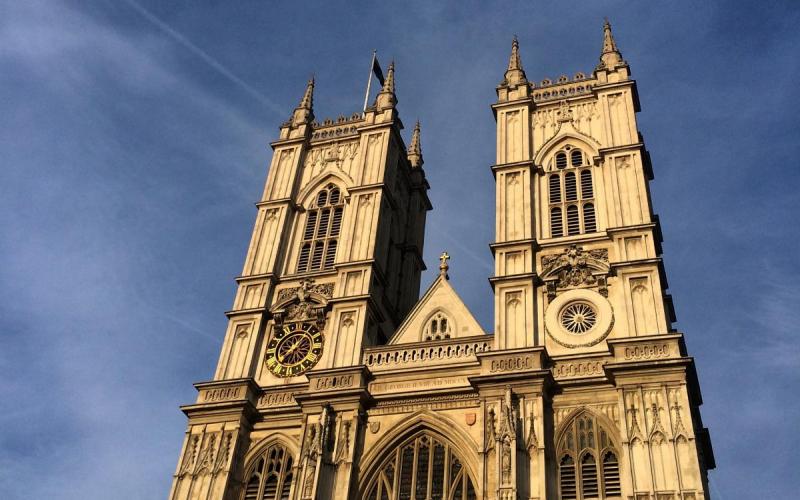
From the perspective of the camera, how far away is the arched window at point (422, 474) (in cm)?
2645

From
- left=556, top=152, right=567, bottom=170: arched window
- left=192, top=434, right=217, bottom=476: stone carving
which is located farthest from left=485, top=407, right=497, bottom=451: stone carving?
left=556, top=152, right=567, bottom=170: arched window

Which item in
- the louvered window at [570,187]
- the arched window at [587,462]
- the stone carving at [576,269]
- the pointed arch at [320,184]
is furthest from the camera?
the pointed arch at [320,184]

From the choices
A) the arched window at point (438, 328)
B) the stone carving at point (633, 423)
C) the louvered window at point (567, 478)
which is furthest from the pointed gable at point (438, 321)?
the stone carving at point (633, 423)

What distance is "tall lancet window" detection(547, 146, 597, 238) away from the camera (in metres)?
31.8

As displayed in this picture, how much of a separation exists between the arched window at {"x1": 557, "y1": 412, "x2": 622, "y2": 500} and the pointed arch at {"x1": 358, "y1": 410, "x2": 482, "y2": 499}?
2.82 metres

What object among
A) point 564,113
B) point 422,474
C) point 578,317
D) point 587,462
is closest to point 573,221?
point 578,317

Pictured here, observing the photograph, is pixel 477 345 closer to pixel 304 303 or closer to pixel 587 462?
pixel 587 462

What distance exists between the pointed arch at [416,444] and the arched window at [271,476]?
2.76m

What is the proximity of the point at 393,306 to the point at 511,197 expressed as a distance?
6970mm

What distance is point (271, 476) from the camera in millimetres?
28906

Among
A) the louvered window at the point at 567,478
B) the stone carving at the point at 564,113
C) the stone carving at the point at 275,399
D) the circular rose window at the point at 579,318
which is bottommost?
the louvered window at the point at 567,478

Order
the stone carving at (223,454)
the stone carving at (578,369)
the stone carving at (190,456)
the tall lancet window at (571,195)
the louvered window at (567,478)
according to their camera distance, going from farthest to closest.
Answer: the tall lancet window at (571,195), the stone carving at (190,456), the stone carving at (223,454), the stone carving at (578,369), the louvered window at (567,478)

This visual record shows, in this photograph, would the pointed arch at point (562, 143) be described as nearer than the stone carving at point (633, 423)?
No

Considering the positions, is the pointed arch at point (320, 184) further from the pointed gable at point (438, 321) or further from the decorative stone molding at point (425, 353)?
the decorative stone molding at point (425, 353)
